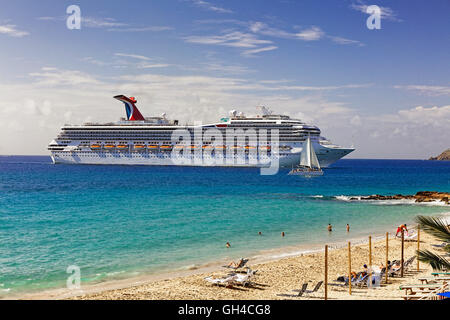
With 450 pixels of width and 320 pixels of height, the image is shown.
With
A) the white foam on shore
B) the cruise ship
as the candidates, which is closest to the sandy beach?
the white foam on shore

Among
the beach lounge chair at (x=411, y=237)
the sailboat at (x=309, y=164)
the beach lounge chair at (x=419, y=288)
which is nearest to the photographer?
the beach lounge chair at (x=419, y=288)

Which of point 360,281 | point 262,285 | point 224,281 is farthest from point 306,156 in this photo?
point 224,281

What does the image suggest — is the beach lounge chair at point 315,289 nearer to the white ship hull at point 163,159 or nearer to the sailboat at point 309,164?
the sailboat at point 309,164

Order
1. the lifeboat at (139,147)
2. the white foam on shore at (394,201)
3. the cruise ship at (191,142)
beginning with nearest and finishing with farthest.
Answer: the white foam on shore at (394,201)
the cruise ship at (191,142)
the lifeboat at (139,147)

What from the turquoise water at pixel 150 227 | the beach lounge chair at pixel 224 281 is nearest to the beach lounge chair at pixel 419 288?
the beach lounge chair at pixel 224 281

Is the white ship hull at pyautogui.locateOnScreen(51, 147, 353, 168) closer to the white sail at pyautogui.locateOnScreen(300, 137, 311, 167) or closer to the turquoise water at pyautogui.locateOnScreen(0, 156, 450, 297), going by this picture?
the white sail at pyautogui.locateOnScreen(300, 137, 311, 167)

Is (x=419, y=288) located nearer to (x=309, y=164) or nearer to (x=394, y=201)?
(x=394, y=201)
